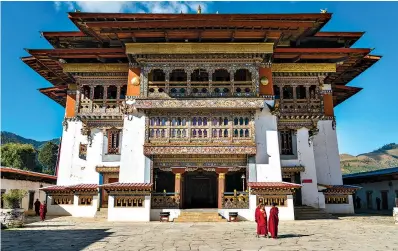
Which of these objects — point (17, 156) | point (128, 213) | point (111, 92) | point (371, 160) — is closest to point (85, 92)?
point (111, 92)

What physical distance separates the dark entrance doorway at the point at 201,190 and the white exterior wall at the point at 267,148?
4.48m

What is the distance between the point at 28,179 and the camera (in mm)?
20812

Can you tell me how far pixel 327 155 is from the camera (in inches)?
768

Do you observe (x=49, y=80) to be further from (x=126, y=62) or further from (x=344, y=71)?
(x=344, y=71)

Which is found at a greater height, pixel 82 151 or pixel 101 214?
pixel 82 151

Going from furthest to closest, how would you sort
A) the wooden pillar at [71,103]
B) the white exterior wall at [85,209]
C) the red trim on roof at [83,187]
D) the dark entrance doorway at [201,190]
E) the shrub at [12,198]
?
the wooden pillar at [71,103] < the dark entrance doorway at [201,190] < the white exterior wall at [85,209] < the red trim on roof at [83,187] < the shrub at [12,198]

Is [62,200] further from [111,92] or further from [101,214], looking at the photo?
[111,92]

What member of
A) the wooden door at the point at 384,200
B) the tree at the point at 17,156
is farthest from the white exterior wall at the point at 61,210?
the tree at the point at 17,156

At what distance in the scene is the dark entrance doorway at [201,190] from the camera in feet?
65.2

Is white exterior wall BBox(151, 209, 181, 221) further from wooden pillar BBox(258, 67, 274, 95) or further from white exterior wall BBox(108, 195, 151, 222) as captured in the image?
wooden pillar BBox(258, 67, 274, 95)

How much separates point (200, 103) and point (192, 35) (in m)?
3.42

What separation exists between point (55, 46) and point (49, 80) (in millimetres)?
3135

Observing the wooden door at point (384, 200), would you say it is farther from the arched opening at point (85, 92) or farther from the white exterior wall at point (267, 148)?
Answer: the arched opening at point (85, 92)

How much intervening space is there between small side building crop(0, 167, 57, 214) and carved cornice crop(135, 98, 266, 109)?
8815 mm
